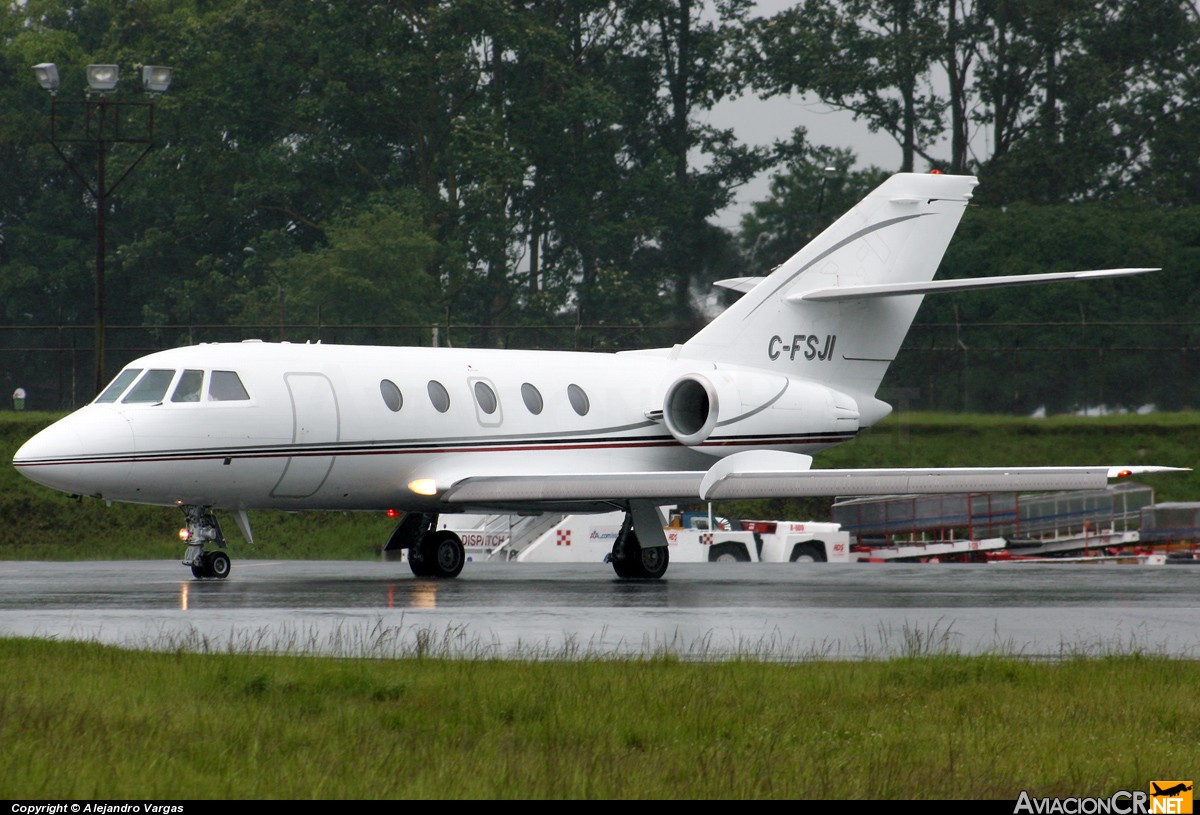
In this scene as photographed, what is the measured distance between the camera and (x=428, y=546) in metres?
20.0

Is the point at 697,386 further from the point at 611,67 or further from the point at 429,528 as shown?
the point at 611,67

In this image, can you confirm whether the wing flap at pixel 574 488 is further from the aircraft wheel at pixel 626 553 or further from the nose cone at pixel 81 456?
the nose cone at pixel 81 456

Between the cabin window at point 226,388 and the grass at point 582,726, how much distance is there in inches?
294

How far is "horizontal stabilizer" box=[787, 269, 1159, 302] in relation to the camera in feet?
63.5

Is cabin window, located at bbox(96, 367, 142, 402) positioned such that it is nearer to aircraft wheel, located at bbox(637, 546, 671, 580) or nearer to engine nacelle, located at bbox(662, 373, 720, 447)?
aircraft wheel, located at bbox(637, 546, 671, 580)

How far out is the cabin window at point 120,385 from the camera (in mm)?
17516

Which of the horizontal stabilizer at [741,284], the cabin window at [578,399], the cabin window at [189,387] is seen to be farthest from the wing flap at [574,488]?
the horizontal stabilizer at [741,284]

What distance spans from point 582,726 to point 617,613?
20.6 feet

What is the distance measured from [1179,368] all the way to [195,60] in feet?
101

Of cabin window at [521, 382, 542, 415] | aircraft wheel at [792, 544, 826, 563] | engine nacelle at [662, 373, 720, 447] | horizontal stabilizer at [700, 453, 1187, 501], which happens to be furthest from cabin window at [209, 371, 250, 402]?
aircraft wheel at [792, 544, 826, 563]

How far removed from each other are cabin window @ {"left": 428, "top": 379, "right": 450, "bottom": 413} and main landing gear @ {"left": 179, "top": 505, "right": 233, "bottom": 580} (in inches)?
105

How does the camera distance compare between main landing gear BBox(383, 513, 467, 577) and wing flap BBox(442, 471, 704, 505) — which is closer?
wing flap BBox(442, 471, 704, 505)

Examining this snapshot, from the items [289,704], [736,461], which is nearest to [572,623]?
[289,704]

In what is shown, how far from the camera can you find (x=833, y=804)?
19.9 ft
